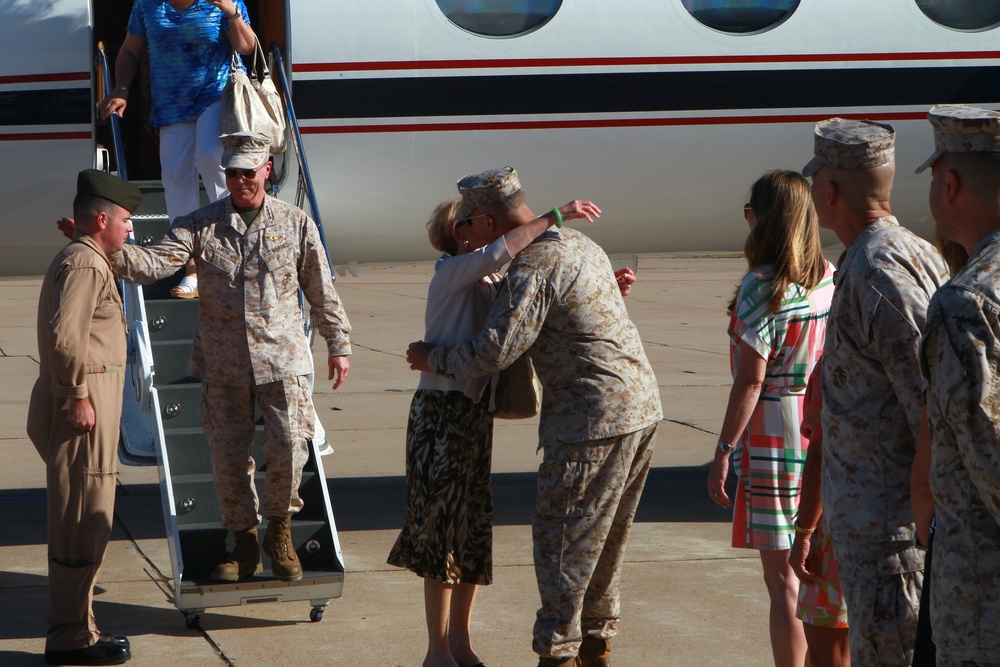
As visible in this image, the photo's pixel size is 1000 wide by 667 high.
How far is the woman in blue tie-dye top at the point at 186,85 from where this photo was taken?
574 cm

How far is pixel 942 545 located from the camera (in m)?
2.30

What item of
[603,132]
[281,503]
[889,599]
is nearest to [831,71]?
[603,132]

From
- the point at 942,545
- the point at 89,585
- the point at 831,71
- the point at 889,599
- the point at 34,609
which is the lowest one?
the point at 34,609

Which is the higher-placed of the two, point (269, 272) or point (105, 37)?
point (105, 37)

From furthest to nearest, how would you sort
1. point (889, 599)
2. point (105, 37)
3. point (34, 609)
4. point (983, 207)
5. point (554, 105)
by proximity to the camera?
point (105, 37) < point (554, 105) < point (34, 609) < point (889, 599) < point (983, 207)

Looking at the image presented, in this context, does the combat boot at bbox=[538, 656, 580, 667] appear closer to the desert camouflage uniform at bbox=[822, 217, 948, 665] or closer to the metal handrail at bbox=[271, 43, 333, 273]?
the desert camouflage uniform at bbox=[822, 217, 948, 665]

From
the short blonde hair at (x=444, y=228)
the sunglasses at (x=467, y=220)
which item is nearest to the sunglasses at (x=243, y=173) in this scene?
the short blonde hair at (x=444, y=228)

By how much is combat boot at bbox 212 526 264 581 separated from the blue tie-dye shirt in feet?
7.06

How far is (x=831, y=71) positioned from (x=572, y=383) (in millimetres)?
3171

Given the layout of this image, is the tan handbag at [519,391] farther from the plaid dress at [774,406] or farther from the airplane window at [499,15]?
the airplane window at [499,15]

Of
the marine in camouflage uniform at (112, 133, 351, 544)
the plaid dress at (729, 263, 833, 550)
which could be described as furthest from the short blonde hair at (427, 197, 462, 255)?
the plaid dress at (729, 263, 833, 550)

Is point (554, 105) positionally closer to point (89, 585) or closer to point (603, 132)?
point (603, 132)

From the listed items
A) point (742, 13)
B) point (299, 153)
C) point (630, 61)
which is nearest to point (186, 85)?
point (299, 153)

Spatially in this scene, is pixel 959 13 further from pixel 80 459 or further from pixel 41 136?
pixel 80 459
